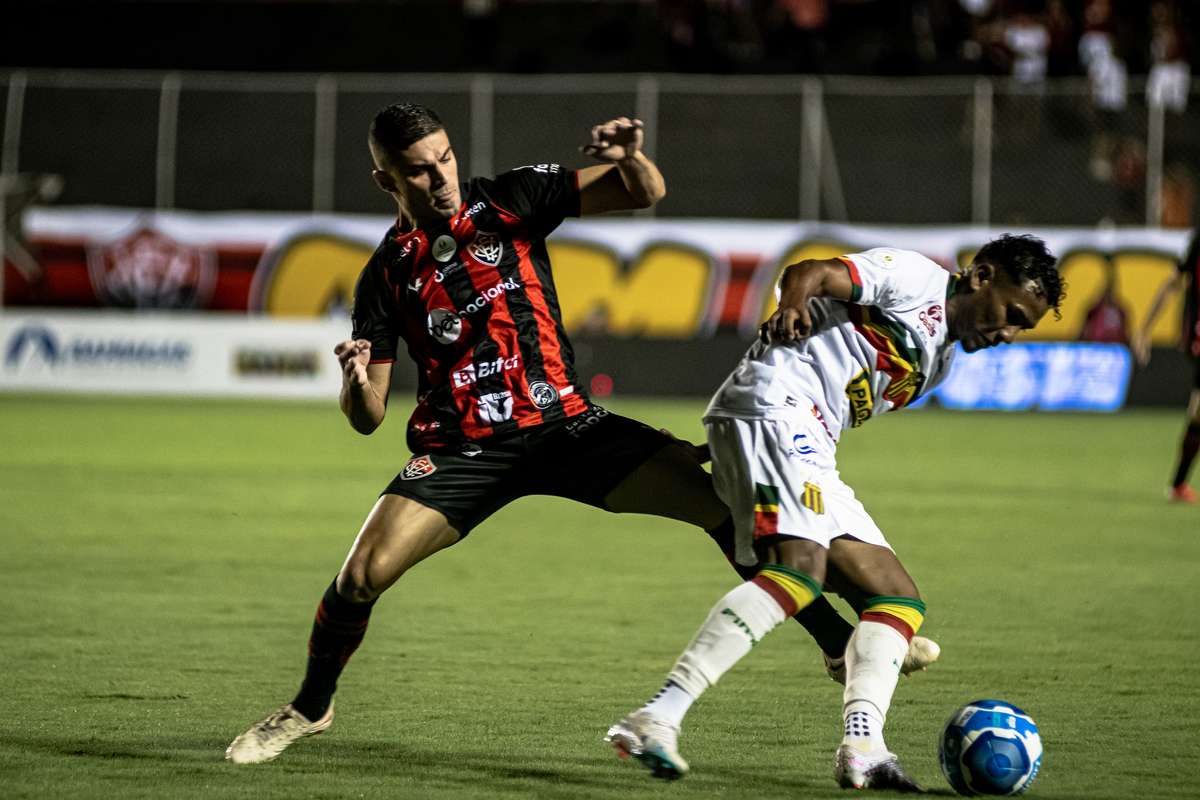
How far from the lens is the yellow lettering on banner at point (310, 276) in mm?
22984

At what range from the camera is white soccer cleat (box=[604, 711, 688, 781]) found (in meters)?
4.64

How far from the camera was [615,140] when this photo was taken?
5.23 m

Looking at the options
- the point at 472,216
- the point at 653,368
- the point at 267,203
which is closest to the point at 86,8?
the point at 267,203

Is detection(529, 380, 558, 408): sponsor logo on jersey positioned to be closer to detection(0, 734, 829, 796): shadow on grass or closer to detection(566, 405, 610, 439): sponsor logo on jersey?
detection(566, 405, 610, 439): sponsor logo on jersey

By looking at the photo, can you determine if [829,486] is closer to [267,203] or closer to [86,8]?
[267,203]

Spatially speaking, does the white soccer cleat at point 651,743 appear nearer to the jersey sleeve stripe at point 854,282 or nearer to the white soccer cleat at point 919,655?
the white soccer cleat at point 919,655

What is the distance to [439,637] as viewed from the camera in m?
7.66

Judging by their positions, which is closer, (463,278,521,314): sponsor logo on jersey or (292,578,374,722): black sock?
(292,578,374,722): black sock

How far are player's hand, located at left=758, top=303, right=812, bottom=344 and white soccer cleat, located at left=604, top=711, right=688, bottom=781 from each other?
114 centimetres

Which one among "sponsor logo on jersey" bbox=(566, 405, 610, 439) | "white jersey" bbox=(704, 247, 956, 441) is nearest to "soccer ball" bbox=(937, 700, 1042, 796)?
"white jersey" bbox=(704, 247, 956, 441)

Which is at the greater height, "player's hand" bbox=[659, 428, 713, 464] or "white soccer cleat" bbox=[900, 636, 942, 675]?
"player's hand" bbox=[659, 428, 713, 464]

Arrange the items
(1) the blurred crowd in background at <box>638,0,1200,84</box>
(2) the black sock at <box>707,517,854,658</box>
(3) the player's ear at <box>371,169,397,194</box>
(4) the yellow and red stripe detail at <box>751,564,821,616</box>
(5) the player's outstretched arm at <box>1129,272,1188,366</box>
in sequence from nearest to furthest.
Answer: (4) the yellow and red stripe detail at <box>751,564,821,616</box> → (3) the player's ear at <box>371,169,397,194</box> → (2) the black sock at <box>707,517,854,658</box> → (5) the player's outstretched arm at <box>1129,272,1188,366</box> → (1) the blurred crowd in background at <box>638,0,1200,84</box>

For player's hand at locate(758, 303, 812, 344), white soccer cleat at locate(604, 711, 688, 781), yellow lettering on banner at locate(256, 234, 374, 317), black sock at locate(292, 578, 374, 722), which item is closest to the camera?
white soccer cleat at locate(604, 711, 688, 781)

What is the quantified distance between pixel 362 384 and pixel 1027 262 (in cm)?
200
